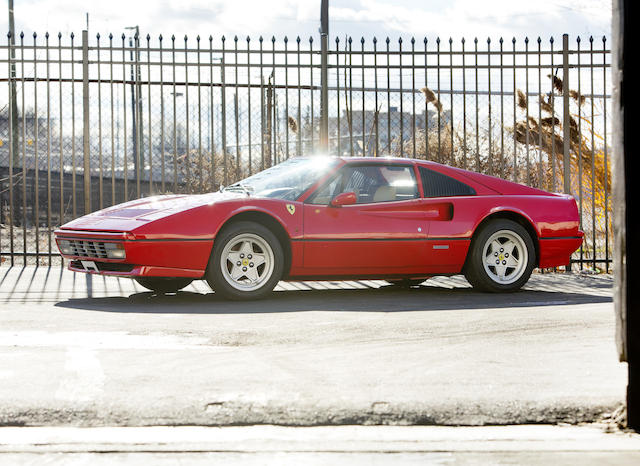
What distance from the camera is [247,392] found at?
440 cm

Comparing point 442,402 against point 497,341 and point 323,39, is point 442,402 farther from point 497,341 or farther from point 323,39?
point 323,39

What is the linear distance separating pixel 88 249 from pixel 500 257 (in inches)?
157

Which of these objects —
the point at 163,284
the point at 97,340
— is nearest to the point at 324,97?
the point at 163,284

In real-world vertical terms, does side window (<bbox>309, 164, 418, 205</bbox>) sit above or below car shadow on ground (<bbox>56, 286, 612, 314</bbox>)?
above

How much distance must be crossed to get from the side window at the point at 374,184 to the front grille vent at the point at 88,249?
1.98 metres

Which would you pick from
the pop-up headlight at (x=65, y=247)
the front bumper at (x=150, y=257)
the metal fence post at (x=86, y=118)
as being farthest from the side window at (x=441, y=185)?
the metal fence post at (x=86, y=118)

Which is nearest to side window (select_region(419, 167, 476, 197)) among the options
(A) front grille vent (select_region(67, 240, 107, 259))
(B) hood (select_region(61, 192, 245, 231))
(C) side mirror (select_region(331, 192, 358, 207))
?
(C) side mirror (select_region(331, 192, 358, 207))

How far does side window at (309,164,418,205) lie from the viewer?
8906 mm

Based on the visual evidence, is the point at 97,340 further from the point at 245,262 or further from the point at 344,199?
the point at 344,199

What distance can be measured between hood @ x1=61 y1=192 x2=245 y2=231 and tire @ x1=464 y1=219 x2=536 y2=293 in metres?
2.41

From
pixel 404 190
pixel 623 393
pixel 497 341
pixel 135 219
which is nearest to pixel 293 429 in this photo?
pixel 623 393

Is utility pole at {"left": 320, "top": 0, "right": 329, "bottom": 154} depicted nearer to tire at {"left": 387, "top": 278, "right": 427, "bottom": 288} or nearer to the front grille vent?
tire at {"left": 387, "top": 278, "right": 427, "bottom": 288}

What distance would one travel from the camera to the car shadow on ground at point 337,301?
788cm

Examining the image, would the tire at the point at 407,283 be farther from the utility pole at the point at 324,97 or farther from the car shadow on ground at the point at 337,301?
the utility pole at the point at 324,97
